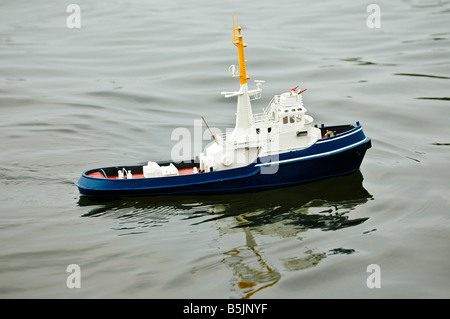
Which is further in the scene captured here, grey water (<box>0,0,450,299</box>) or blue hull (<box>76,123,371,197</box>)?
blue hull (<box>76,123,371,197</box>)

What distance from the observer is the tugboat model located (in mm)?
20797

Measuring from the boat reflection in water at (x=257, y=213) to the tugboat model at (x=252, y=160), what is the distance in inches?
16.3

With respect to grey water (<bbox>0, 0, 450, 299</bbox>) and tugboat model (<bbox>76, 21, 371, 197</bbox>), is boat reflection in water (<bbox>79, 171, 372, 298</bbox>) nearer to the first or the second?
grey water (<bbox>0, 0, 450, 299</bbox>)

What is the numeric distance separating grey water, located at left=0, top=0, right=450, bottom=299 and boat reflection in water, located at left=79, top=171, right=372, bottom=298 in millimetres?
72

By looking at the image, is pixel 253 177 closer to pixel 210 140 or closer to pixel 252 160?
pixel 252 160

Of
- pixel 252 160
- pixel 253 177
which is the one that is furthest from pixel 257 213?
pixel 252 160

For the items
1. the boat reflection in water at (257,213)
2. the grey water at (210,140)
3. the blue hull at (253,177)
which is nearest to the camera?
the grey water at (210,140)

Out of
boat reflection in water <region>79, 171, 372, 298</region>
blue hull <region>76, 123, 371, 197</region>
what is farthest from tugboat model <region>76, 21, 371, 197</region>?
boat reflection in water <region>79, 171, 372, 298</region>

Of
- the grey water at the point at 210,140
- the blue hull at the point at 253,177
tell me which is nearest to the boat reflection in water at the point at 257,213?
the grey water at the point at 210,140

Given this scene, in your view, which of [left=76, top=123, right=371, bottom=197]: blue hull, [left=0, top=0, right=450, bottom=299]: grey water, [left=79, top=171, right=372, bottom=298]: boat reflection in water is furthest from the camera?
[left=76, top=123, right=371, bottom=197]: blue hull

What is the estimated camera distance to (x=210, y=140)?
88.3 ft

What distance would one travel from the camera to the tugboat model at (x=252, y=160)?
68.2 feet

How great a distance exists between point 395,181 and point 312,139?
12.7ft

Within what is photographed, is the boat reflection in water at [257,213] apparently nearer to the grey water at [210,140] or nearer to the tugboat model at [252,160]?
the grey water at [210,140]
